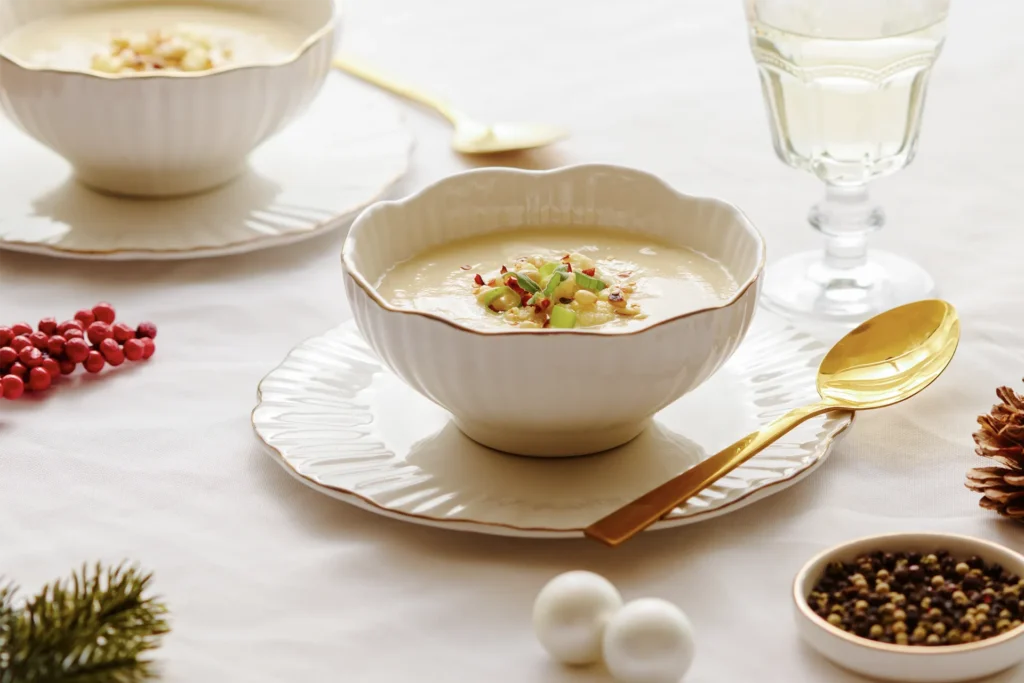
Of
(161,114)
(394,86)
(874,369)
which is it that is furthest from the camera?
(394,86)

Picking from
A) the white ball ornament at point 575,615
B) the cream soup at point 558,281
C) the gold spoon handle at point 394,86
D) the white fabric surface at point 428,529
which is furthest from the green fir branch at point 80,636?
the gold spoon handle at point 394,86

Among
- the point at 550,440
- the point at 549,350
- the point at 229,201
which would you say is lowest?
the point at 229,201

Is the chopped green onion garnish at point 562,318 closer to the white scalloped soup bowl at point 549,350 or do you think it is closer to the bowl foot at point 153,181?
the white scalloped soup bowl at point 549,350

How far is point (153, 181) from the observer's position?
1.64 m

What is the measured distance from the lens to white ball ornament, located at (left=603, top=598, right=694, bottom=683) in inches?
35.4

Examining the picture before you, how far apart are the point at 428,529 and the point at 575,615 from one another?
21 centimetres

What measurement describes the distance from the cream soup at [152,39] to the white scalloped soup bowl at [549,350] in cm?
46

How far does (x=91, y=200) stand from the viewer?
166 cm

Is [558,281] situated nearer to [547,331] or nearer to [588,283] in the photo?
[588,283]

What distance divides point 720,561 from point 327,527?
295mm

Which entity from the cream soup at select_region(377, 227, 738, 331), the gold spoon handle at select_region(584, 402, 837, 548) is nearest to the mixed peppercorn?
the gold spoon handle at select_region(584, 402, 837, 548)

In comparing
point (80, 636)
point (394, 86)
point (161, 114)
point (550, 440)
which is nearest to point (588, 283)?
point (550, 440)

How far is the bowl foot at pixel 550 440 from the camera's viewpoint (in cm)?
113

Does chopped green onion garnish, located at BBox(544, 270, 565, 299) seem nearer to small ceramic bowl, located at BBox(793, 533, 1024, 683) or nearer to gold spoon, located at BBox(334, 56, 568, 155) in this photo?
small ceramic bowl, located at BBox(793, 533, 1024, 683)
